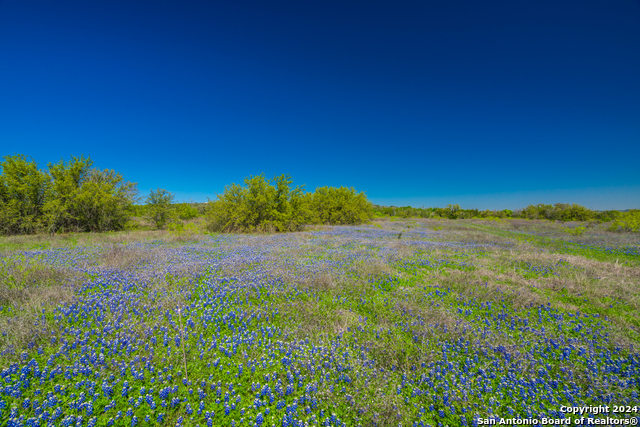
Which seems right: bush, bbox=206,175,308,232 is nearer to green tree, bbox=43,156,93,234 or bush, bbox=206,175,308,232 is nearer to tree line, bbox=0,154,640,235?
tree line, bbox=0,154,640,235

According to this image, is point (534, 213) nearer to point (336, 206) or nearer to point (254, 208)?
point (336, 206)

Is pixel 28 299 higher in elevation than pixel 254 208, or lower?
lower

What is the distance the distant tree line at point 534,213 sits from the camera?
165 feet

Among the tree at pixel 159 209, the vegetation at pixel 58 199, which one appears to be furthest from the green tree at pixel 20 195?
the tree at pixel 159 209

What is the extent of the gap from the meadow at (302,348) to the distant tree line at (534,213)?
185ft

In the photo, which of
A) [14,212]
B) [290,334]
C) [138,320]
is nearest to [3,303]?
[138,320]

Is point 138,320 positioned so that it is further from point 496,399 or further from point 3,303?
point 496,399

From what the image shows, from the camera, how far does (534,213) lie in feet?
199

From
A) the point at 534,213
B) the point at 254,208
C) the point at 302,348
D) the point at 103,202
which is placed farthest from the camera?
the point at 534,213

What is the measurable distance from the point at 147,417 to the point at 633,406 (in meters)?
6.19

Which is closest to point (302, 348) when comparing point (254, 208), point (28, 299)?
point (28, 299)

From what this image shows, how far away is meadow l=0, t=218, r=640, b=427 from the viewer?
9.12 feet

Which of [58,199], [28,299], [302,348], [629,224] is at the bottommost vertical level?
[302,348]

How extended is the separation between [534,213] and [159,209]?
8500cm
